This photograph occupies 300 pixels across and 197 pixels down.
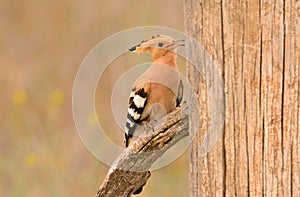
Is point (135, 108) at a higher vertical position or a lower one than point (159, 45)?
lower

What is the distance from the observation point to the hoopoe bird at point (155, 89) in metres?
3.76

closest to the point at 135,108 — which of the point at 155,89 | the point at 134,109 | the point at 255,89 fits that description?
the point at 134,109

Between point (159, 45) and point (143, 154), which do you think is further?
point (159, 45)

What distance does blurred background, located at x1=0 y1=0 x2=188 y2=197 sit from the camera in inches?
243

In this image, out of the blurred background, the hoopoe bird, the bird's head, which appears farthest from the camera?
the blurred background

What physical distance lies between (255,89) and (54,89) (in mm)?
5834

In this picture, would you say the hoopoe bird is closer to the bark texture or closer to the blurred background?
the bark texture

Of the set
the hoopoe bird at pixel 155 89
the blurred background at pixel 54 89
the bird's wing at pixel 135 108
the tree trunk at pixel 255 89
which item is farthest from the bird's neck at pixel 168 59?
the blurred background at pixel 54 89

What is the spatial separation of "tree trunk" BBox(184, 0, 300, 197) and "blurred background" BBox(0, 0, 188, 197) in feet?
10.3

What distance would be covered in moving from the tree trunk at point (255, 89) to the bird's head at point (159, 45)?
45.8 inches

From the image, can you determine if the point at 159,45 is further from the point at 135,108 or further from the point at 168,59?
the point at 135,108

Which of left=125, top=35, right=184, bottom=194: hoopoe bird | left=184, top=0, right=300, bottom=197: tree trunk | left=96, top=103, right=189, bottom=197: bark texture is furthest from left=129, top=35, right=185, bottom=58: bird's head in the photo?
left=184, top=0, right=300, bottom=197: tree trunk

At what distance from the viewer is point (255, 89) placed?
259 centimetres

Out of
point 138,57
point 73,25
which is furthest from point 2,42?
point 138,57
